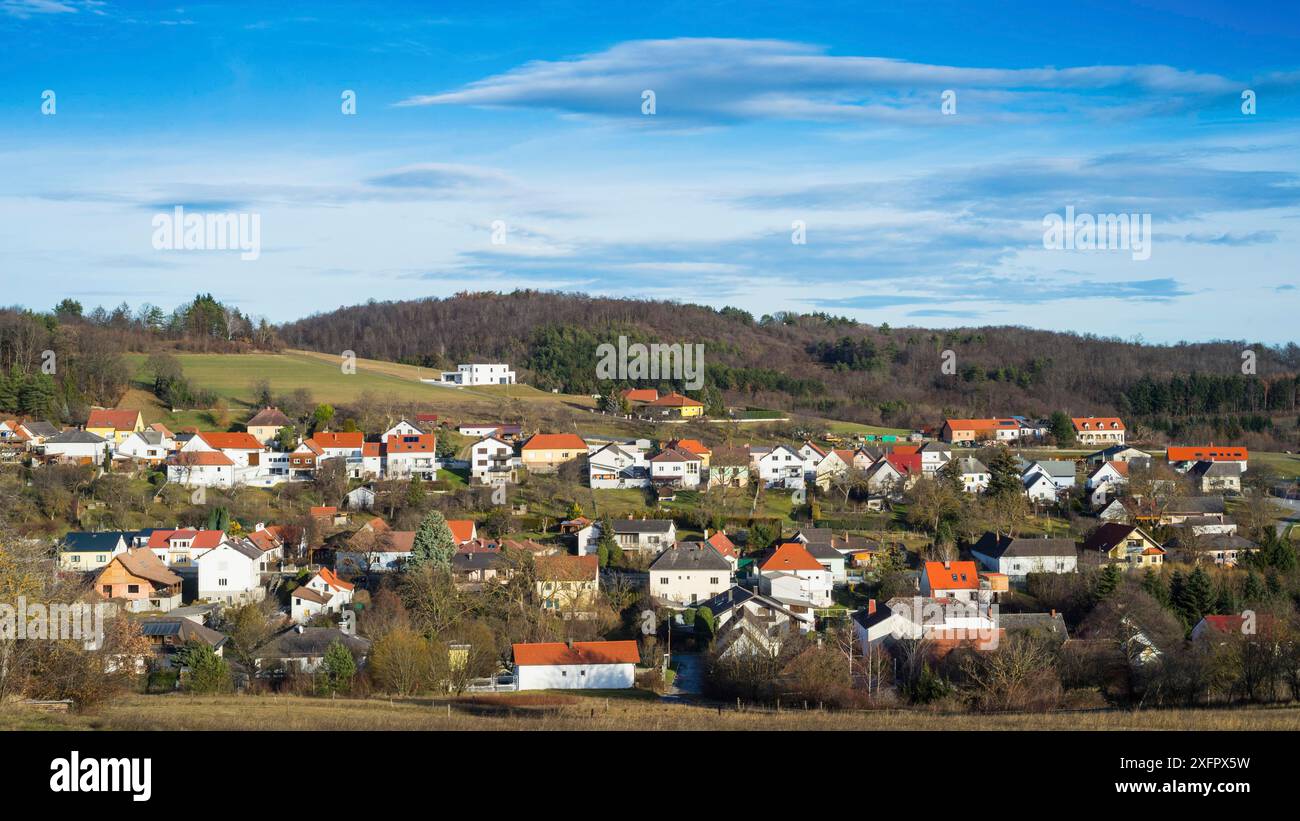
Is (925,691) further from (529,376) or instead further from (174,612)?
(529,376)

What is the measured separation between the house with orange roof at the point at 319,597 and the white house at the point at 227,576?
1.29 m

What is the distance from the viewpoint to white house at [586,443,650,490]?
112 ft

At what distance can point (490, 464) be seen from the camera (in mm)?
34531

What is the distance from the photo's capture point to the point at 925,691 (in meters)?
15.9

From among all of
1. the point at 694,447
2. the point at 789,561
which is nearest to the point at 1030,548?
the point at 789,561

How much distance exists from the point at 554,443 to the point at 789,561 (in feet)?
43.0

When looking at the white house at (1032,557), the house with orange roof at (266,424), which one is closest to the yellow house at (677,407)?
the house with orange roof at (266,424)

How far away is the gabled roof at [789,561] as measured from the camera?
81.7ft

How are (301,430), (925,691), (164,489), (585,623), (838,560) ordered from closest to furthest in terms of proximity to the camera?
(925,691)
(585,623)
(838,560)
(164,489)
(301,430)

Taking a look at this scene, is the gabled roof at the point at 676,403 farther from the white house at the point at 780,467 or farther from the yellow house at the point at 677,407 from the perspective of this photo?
the white house at the point at 780,467

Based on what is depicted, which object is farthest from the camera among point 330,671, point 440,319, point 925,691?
point 440,319

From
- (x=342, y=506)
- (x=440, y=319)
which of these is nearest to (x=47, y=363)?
(x=342, y=506)

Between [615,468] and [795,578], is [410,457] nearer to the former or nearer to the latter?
[615,468]

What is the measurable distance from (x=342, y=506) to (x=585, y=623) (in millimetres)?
11968
